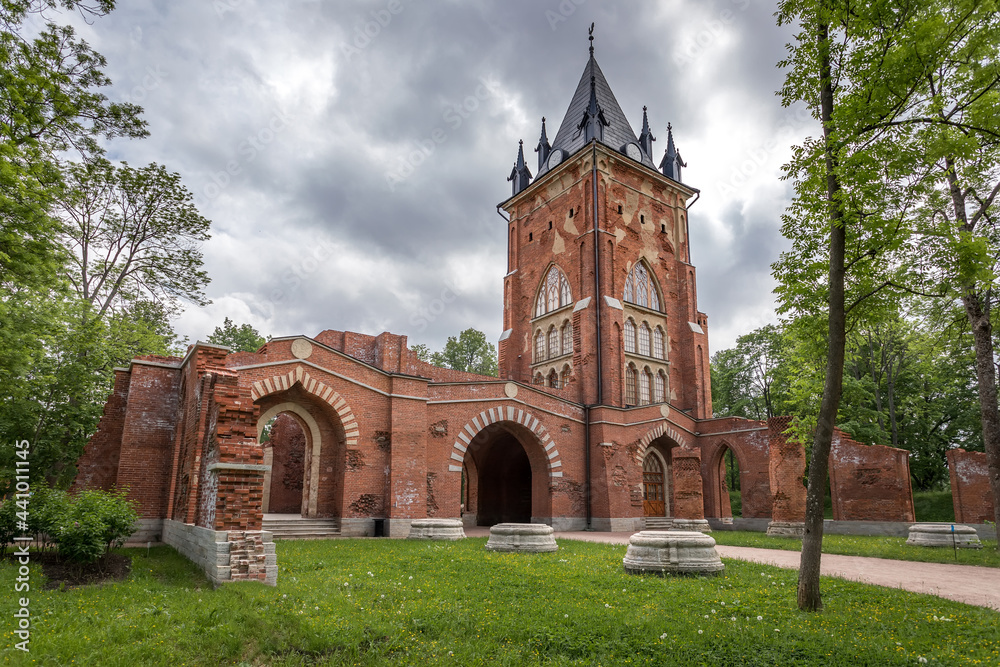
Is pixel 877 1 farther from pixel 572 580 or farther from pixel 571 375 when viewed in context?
pixel 571 375

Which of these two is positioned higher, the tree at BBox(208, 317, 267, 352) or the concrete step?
the tree at BBox(208, 317, 267, 352)

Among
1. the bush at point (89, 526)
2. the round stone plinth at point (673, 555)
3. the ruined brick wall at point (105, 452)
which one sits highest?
the ruined brick wall at point (105, 452)

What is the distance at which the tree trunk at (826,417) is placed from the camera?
728cm

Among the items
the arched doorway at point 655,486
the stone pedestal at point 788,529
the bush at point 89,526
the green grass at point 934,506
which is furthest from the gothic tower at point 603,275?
the bush at point 89,526

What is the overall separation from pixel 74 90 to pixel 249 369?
7.82 metres

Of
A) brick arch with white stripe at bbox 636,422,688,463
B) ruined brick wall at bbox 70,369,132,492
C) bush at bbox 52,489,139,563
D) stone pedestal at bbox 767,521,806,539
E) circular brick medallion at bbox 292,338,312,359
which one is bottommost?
stone pedestal at bbox 767,521,806,539

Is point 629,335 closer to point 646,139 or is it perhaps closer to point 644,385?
point 644,385

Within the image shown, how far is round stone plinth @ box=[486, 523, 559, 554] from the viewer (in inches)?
512

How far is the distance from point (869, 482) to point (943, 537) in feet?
24.1

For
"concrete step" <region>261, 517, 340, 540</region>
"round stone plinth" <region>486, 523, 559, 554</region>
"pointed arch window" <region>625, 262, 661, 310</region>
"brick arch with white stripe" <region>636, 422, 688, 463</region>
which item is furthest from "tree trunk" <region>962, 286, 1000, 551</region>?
"concrete step" <region>261, 517, 340, 540</region>

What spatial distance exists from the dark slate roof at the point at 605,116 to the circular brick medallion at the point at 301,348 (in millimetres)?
20582

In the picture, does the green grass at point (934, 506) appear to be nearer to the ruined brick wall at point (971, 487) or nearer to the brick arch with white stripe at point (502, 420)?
the ruined brick wall at point (971, 487)

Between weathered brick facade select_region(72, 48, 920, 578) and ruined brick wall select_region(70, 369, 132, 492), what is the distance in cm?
4

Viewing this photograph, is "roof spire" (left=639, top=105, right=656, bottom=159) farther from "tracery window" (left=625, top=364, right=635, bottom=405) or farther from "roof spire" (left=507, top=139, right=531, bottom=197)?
"tracery window" (left=625, top=364, right=635, bottom=405)
